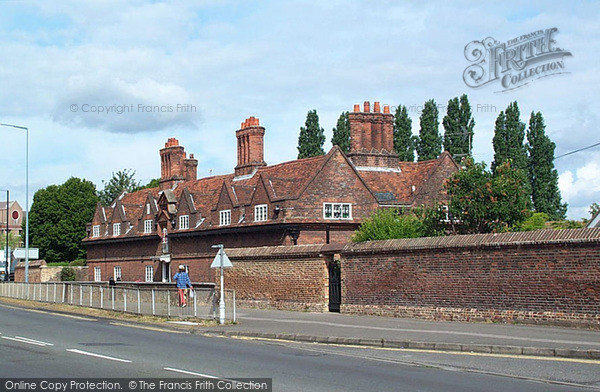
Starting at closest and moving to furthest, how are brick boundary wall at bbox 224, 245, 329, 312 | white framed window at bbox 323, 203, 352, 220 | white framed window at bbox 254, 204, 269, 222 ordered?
brick boundary wall at bbox 224, 245, 329, 312 < white framed window at bbox 323, 203, 352, 220 < white framed window at bbox 254, 204, 269, 222

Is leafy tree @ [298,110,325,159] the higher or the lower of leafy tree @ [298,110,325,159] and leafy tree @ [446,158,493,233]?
the higher

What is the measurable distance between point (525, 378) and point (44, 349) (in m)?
10.3

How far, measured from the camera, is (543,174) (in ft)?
212

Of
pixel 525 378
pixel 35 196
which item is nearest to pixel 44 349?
pixel 525 378

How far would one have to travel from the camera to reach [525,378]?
1345 cm

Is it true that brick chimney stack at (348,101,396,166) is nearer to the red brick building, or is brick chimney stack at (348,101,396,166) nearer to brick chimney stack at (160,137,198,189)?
the red brick building

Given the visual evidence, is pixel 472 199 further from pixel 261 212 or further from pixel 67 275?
pixel 67 275

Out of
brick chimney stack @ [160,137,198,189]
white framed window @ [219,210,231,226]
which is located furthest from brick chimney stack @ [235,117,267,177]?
brick chimney stack @ [160,137,198,189]

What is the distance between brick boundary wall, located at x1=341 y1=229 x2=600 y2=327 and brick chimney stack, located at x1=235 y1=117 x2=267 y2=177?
26.3 m

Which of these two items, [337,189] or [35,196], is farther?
[35,196]

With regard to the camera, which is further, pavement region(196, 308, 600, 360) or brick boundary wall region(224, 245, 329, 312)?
brick boundary wall region(224, 245, 329, 312)

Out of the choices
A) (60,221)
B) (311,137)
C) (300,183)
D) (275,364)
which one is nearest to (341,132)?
(311,137)

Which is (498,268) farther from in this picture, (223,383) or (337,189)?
(337,189)

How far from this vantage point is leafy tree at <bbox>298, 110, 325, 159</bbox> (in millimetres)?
73125
